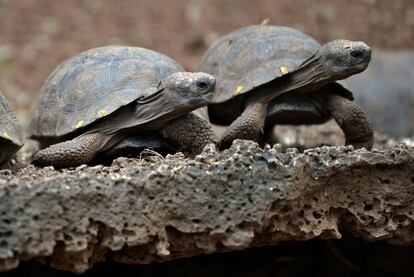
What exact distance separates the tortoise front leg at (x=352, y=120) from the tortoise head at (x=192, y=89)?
0.73 meters

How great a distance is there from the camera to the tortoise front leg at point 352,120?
142 inches

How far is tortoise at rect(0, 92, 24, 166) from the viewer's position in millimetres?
3105

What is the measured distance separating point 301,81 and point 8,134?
4.32 feet

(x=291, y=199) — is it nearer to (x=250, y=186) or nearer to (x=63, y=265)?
(x=250, y=186)

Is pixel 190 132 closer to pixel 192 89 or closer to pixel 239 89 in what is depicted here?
pixel 192 89

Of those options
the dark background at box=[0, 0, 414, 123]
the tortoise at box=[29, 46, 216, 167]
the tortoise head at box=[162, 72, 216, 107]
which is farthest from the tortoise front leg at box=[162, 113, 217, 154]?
the dark background at box=[0, 0, 414, 123]

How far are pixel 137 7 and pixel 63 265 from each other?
652cm

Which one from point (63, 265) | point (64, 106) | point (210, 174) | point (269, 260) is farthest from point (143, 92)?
point (269, 260)

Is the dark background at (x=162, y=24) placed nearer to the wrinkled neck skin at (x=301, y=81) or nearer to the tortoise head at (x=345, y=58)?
the wrinkled neck skin at (x=301, y=81)

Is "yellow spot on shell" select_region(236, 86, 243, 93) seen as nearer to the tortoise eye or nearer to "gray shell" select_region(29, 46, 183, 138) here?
"gray shell" select_region(29, 46, 183, 138)

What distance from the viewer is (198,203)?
271 centimetres

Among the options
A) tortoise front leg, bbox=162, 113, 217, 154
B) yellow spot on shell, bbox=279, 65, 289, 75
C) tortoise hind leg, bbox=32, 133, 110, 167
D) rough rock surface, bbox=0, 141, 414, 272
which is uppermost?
yellow spot on shell, bbox=279, 65, 289, 75

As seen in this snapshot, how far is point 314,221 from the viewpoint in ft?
9.71

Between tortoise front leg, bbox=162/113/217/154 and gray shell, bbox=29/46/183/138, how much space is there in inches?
6.9
